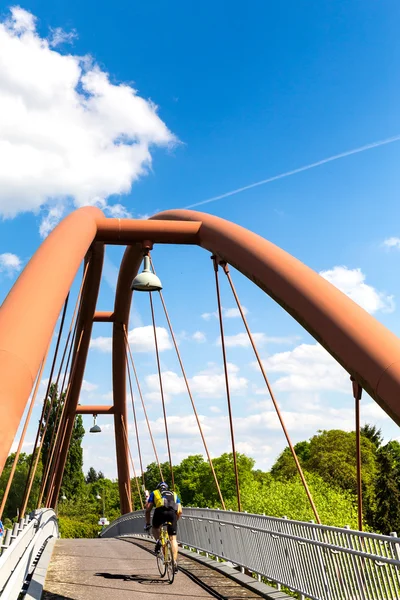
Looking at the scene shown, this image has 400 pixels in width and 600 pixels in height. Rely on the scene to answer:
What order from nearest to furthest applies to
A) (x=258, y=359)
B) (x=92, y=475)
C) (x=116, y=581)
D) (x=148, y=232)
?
1. (x=116, y=581)
2. (x=258, y=359)
3. (x=148, y=232)
4. (x=92, y=475)

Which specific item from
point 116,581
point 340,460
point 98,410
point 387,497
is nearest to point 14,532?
point 116,581

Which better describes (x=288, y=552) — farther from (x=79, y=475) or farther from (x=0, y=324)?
(x=79, y=475)

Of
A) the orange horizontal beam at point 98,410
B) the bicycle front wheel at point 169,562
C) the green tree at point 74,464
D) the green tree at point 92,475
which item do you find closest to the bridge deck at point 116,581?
the bicycle front wheel at point 169,562

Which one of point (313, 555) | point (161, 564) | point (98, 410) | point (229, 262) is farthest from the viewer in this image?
point (98, 410)

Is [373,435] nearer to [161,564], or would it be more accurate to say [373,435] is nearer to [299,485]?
[299,485]

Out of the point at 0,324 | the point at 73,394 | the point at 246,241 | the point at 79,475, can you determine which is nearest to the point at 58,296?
the point at 0,324

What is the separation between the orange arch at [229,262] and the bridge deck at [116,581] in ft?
11.0

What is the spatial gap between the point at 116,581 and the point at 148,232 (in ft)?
22.0

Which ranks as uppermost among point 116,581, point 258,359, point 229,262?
point 229,262

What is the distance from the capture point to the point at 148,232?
507 inches

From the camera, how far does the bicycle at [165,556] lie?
892 cm

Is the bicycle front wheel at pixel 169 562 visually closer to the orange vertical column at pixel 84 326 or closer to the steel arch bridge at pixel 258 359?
the steel arch bridge at pixel 258 359

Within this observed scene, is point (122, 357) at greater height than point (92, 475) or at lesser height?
lesser

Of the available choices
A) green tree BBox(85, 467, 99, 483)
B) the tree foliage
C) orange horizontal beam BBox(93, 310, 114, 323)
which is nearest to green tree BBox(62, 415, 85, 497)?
the tree foliage
